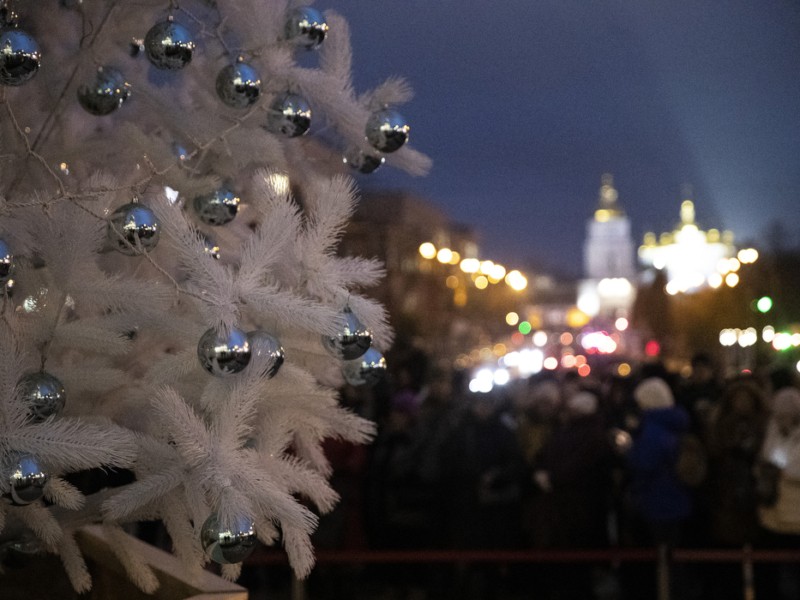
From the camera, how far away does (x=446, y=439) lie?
327 inches

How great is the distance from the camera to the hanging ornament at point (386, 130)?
3227 mm

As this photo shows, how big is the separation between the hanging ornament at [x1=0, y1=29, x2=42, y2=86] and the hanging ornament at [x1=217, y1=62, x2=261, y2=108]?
58cm

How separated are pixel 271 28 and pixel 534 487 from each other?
6049mm

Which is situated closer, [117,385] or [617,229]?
[117,385]

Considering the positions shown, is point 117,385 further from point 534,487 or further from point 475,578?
point 475,578

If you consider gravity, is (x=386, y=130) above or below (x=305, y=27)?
below

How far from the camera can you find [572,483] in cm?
829

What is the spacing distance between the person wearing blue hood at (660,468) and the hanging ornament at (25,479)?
621 centimetres

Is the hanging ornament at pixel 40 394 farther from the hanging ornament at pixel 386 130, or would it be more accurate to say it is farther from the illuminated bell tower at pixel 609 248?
the illuminated bell tower at pixel 609 248

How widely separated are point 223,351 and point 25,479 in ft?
1.75

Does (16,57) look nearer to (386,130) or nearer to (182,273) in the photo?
(182,273)

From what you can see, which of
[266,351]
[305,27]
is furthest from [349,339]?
[305,27]

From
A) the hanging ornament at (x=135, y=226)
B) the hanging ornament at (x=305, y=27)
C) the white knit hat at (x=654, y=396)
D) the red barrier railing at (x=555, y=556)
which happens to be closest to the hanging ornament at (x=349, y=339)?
the hanging ornament at (x=135, y=226)

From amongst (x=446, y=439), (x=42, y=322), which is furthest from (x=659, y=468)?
(x=42, y=322)
